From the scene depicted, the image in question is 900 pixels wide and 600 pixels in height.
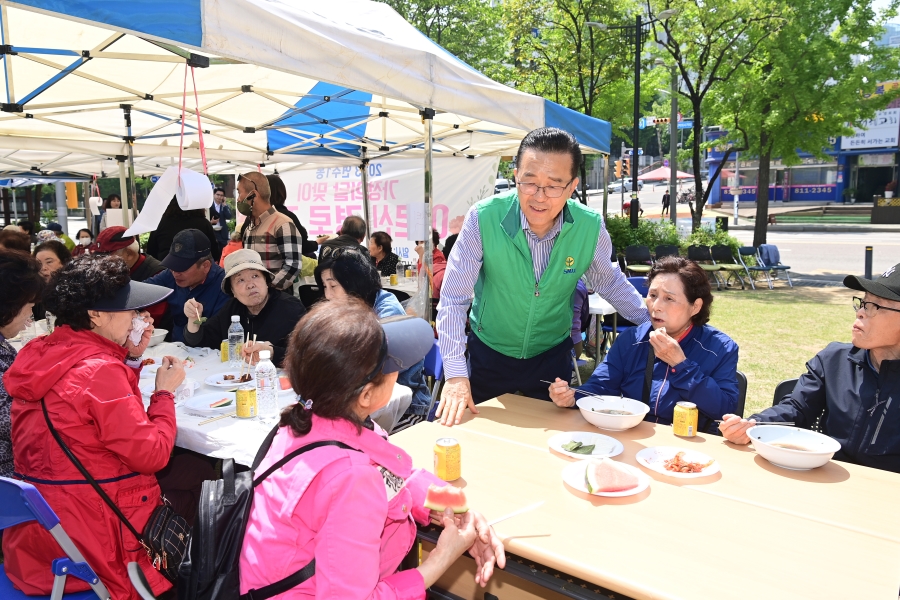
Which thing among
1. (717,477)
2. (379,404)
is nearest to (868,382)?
(717,477)

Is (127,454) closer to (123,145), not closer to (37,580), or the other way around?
(37,580)

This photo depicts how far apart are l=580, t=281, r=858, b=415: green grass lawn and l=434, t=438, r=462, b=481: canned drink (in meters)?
4.04

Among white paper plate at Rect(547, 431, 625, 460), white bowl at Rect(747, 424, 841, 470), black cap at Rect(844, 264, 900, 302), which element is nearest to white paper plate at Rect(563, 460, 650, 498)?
white paper plate at Rect(547, 431, 625, 460)

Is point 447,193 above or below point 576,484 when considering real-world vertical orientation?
above

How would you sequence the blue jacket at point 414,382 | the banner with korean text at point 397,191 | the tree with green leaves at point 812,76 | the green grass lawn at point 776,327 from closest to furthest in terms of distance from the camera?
the blue jacket at point 414,382 < the green grass lawn at point 776,327 < the banner with korean text at point 397,191 < the tree with green leaves at point 812,76

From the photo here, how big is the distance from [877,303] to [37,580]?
319cm

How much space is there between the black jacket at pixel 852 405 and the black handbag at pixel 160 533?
2.23 meters

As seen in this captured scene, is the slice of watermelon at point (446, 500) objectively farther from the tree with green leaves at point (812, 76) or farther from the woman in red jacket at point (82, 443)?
the tree with green leaves at point (812, 76)

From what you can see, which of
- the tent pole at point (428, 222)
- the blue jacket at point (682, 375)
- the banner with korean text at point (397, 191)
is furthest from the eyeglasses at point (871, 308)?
the banner with korean text at point (397, 191)

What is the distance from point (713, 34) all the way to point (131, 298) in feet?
46.7

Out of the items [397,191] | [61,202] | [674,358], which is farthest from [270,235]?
[61,202]

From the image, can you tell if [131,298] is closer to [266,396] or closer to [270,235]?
[266,396]

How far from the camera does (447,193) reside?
34.7ft

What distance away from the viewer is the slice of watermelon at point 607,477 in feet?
6.30
